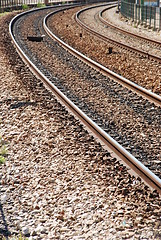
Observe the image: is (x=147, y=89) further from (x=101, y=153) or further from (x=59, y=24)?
(x=59, y=24)

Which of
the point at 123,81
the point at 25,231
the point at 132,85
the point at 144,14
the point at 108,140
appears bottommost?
the point at 144,14

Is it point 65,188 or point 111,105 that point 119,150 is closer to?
point 65,188

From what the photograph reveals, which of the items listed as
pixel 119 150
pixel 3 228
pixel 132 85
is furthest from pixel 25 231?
pixel 132 85

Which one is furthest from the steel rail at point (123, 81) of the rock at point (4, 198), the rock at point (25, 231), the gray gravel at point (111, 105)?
the rock at point (25, 231)

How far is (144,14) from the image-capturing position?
95.6 ft

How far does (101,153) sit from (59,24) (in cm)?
2116

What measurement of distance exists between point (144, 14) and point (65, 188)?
23.8 m

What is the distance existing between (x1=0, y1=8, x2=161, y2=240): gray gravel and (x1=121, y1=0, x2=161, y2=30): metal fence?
59.1 ft

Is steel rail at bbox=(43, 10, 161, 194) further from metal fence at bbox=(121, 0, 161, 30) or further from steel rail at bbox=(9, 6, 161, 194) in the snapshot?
metal fence at bbox=(121, 0, 161, 30)

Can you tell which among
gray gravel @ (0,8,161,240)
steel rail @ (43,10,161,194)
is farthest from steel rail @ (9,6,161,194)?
gray gravel @ (0,8,161,240)

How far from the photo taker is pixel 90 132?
909 centimetres

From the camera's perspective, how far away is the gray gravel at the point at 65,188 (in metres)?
5.95

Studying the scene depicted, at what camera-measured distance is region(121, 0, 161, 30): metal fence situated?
87.9ft

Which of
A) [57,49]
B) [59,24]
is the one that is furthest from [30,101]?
[59,24]
